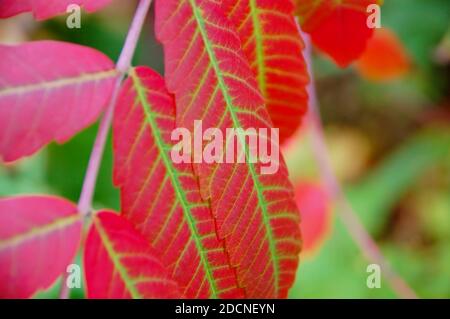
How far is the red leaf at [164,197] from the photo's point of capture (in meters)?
0.62

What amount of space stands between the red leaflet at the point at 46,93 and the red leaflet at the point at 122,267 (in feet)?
0.40

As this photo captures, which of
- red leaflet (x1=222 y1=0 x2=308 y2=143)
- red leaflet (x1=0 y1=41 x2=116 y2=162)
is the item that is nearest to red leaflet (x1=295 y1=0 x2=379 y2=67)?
red leaflet (x1=222 y1=0 x2=308 y2=143)

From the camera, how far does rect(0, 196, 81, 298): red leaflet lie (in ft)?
1.99

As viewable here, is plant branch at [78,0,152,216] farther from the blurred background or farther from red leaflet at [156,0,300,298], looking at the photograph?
the blurred background

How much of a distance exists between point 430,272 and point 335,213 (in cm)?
34

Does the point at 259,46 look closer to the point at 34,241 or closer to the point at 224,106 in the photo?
the point at 224,106

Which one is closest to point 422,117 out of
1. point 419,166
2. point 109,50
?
point 419,166

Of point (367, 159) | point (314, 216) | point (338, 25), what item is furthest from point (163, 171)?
point (367, 159)

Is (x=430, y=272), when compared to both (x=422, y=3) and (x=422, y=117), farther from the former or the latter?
(x=422, y=3)

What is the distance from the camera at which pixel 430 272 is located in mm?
1938

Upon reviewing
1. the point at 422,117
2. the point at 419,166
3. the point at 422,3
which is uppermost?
the point at 422,3

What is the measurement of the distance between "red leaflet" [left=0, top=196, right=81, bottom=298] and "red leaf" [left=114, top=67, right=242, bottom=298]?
69mm
